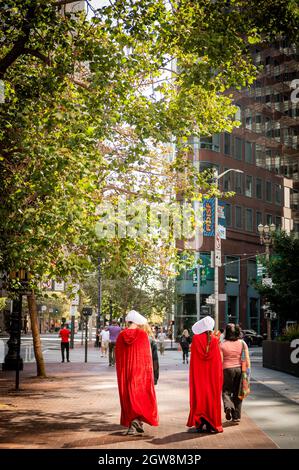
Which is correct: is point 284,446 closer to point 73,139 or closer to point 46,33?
point 73,139

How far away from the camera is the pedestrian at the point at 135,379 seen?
10703 millimetres

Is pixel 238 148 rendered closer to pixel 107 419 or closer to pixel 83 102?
pixel 83 102

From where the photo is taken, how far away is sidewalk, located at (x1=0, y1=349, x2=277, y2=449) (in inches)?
392

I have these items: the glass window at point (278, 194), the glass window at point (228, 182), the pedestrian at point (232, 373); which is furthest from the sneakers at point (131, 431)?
the glass window at point (278, 194)

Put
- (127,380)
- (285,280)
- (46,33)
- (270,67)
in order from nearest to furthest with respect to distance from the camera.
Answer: (127,380) → (46,33) → (285,280) → (270,67)

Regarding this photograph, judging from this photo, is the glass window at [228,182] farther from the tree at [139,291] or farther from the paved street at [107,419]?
the paved street at [107,419]

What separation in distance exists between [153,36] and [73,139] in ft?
10.3

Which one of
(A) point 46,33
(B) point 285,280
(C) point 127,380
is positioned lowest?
(C) point 127,380

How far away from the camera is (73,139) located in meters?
12.2

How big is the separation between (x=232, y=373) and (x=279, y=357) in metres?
14.2

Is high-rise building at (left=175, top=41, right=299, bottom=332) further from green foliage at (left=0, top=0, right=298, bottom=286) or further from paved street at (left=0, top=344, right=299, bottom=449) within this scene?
green foliage at (left=0, top=0, right=298, bottom=286)

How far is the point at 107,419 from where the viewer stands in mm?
12695

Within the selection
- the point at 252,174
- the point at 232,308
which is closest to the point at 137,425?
the point at 232,308
